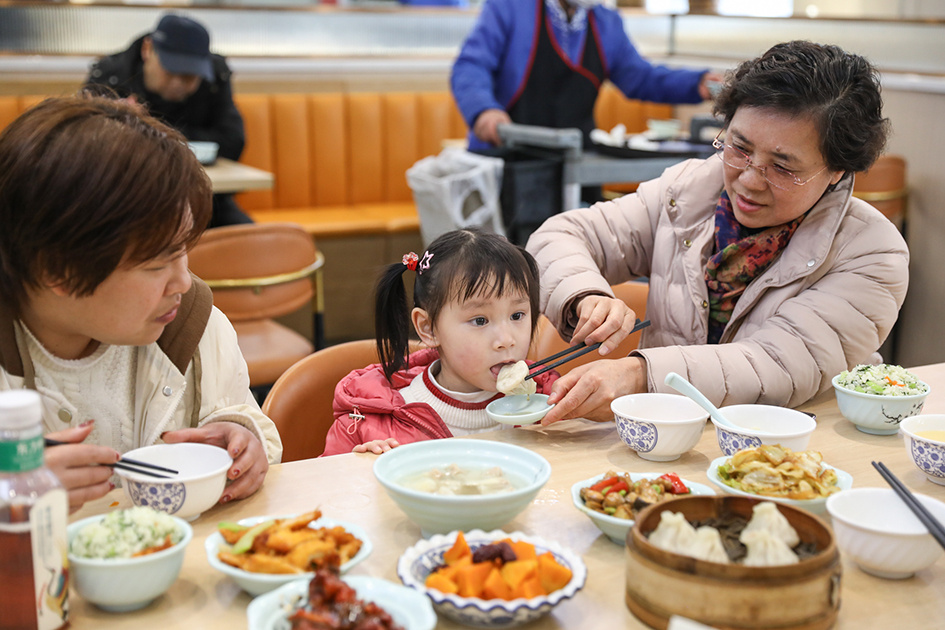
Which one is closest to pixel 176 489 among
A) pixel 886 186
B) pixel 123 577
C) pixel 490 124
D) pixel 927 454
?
pixel 123 577

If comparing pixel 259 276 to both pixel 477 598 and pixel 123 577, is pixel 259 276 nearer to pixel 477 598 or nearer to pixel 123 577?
pixel 123 577

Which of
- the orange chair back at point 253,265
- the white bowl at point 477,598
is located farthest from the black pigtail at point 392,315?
the orange chair back at point 253,265

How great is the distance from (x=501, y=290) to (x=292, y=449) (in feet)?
1.79

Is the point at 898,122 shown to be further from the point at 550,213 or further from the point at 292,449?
the point at 292,449

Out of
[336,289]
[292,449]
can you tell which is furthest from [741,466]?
[336,289]

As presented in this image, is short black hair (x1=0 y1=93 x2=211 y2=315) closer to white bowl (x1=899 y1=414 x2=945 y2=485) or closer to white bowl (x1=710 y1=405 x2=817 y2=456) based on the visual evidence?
white bowl (x1=710 y1=405 x2=817 y2=456)

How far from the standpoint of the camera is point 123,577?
3.24ft

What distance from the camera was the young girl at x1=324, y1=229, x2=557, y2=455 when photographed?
1.75 metres

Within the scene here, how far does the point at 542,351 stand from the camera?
6.98 ft

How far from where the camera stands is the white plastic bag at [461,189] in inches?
157

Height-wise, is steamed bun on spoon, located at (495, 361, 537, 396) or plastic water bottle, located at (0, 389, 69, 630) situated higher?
plastic water bottle, located at (0, 389, 69, 630)

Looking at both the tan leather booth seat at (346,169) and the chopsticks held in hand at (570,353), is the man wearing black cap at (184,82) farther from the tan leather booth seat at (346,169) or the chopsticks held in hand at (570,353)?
the chopsticks held in hand at (570,353)

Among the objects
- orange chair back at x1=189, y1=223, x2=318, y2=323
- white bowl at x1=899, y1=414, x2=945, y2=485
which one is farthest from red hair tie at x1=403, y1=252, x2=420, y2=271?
orange chair back at x1=189, y1=223, x2=318, y2=323

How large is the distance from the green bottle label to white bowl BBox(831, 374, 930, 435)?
4.37ft
